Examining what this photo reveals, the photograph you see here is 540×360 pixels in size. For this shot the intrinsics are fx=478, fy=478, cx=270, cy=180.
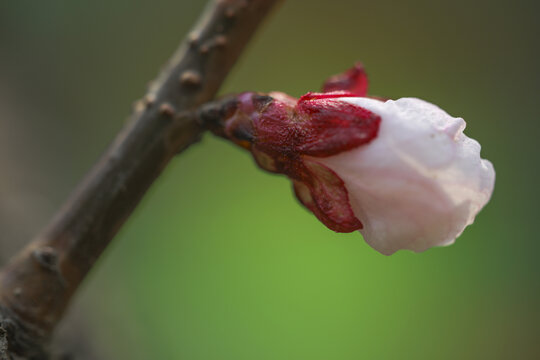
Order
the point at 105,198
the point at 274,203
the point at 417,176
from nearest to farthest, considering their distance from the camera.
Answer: the point at 417,176 → the point at 105,198 → the point at 274,203

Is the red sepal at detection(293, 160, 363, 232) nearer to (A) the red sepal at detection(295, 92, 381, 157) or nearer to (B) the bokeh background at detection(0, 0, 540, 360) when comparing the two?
(A) the red sepal at detection(295, 92, 381, 157)

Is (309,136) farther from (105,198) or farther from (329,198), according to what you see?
(105,198)

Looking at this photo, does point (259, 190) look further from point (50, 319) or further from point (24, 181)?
point (50, 319)

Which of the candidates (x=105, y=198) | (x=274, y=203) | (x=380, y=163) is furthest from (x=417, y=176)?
(x=274, y=203)

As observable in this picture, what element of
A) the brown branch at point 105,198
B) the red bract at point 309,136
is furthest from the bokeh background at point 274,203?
the red bract at point 309,136

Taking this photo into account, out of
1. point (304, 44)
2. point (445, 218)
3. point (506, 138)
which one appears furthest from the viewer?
point (304, 44)

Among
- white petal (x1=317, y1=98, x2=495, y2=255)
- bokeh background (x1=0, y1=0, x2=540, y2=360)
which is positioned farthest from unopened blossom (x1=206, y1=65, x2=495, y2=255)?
bokeh background (x1=0, y1=0, x2=540, y2=360)

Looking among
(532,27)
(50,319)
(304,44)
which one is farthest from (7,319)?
(532,27)
